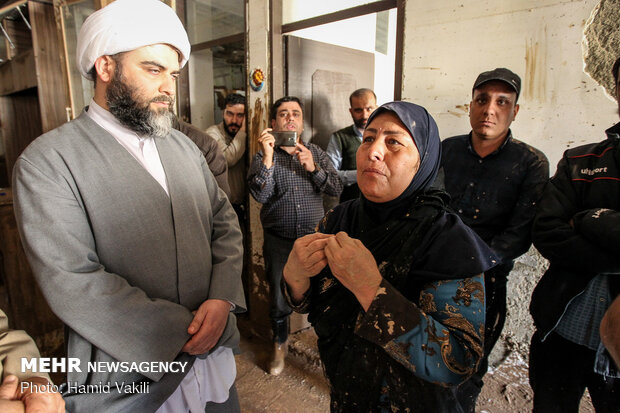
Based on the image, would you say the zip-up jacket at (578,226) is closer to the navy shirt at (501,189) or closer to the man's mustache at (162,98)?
the navy shirt at (501,189)

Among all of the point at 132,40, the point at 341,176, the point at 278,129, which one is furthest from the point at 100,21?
the point at 341,176

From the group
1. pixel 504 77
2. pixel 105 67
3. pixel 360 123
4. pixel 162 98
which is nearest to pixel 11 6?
pixel 105 67

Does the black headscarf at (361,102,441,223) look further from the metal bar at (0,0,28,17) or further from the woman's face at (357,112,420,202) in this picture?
the metal bar at (0,0,28,17)

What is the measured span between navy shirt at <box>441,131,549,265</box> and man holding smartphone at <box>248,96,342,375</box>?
1.05 meters

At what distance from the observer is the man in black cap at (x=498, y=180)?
6.21 feet

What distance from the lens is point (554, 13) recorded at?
1914 mm

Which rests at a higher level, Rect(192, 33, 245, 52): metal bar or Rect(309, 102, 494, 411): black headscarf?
Rect(192, 33, 245, 52): metal bar

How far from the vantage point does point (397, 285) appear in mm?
1095

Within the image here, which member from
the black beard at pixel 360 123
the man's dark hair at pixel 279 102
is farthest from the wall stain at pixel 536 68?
the man's dark hair at pixel 279 102

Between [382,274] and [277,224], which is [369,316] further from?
[277,224]

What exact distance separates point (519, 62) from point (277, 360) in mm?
2776

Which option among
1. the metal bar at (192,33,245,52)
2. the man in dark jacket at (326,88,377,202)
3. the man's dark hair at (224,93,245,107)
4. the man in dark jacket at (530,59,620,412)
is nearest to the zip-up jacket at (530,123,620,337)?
the man in dark jacket at (530,59,620,412)

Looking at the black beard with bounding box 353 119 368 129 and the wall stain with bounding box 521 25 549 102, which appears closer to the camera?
the wall stain with bounding box 521 25 549 102

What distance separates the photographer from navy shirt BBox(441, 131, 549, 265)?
1.89 meters
